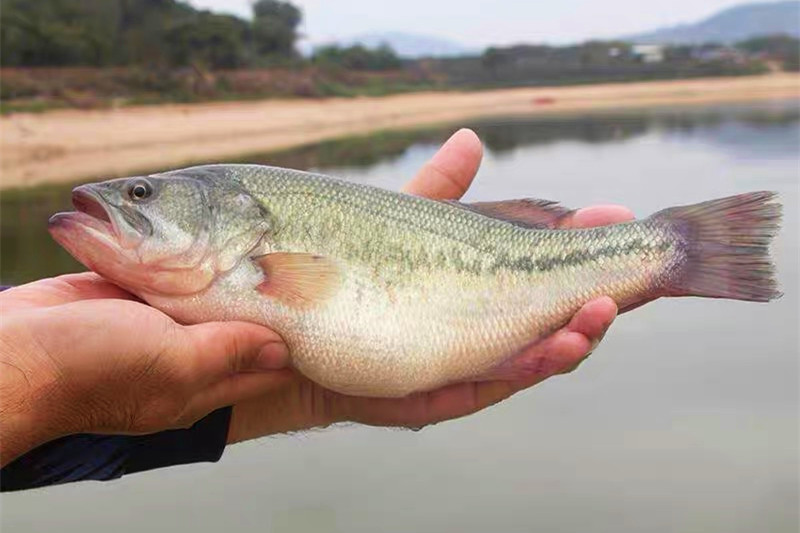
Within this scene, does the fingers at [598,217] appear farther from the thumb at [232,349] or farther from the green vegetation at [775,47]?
the green vegetation at [775,47]

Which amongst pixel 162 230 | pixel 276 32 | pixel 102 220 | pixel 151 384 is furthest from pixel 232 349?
pixel 276 32

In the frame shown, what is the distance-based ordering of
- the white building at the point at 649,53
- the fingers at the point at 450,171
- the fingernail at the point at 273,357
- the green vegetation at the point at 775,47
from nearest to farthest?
the fingernail at the point at 273,357, the fingers at the point at 450,171, the white building at the point at 649,53, the green vegetation at the point at 775,47

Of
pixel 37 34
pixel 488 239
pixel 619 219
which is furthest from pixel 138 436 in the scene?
pixel 37 34

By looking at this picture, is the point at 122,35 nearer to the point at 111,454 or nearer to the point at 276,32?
the point at 276,32

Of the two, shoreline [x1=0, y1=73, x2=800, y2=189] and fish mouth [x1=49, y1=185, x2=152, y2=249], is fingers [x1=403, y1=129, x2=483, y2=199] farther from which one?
shoreline [x1=0, y1=73, x2=800, y2=189]

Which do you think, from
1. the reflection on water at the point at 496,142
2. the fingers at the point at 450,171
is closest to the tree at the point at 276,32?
the reflection on water at the point at 496,142

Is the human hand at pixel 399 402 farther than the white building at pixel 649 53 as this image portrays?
No
